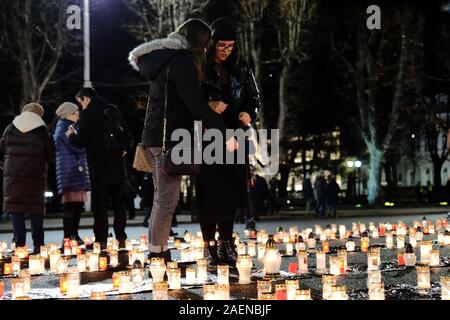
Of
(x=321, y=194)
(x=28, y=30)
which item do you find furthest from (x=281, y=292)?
(x=28, y=30)

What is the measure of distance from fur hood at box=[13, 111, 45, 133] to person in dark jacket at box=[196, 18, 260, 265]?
3.16 m

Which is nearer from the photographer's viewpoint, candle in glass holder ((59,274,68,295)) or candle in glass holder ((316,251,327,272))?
candle in glass holder ((59,274,68,295))

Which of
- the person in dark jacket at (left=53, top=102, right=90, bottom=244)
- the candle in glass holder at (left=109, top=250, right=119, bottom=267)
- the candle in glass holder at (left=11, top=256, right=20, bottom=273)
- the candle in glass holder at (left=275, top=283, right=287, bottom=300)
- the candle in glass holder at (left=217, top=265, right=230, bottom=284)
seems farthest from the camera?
the person in dark jacket at (left=53, top=102, right=90, bottom=244)

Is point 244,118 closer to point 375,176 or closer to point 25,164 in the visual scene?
point 25,164

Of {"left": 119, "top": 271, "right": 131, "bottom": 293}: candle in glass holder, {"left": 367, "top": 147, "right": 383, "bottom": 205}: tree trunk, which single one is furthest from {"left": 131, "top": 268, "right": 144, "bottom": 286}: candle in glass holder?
{"left": 367, "top": 147, "right": 383, "bottom": 205}: tree trunk

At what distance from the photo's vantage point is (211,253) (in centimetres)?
714

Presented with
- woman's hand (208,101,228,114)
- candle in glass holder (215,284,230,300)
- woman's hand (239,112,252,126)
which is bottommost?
candle in glass holder (215,284,230,300)

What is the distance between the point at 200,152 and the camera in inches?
252

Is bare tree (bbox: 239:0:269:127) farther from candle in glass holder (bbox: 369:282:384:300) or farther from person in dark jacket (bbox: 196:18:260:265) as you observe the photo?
candle in glass holder (bbox: 369:282:384:300)

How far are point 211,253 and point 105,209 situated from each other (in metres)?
2.71

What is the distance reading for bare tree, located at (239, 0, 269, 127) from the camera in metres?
31.7

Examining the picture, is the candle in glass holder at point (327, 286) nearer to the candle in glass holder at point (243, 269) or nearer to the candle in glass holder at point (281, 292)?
the candle in glass holder at point (281, 292)
